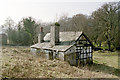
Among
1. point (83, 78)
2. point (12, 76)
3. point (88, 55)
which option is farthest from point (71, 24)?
point (12, 76)

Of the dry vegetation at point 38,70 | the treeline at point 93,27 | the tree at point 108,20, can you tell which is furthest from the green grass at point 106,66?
the treeline at point 93,27

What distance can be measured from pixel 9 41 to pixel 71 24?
20.4 m

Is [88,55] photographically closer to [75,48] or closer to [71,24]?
[75,48]

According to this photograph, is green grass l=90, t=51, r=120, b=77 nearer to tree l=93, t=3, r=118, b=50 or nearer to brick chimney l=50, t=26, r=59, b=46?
brick chimney l=50, t=26, r=59, b=46

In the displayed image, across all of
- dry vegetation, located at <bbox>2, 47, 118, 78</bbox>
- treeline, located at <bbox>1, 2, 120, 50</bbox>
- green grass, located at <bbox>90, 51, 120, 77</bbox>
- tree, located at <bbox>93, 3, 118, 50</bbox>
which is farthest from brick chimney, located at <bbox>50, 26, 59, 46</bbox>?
tree, located at <bbox>93, 3, 118, 50</bbox>

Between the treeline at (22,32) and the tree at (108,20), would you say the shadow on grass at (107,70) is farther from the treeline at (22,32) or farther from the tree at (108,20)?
the treeline at (22,32)

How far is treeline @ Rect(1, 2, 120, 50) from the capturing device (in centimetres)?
2441

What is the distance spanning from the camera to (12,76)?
6.07 meters

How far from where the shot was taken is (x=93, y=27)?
90.8ft

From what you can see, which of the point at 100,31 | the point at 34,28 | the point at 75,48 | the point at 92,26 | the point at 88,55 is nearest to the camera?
the point at 75,48

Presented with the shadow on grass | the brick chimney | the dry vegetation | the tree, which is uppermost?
the tree

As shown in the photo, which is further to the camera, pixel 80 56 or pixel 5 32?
pixel 5 32

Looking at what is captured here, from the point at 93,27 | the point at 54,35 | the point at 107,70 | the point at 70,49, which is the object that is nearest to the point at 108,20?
the point at 93,27

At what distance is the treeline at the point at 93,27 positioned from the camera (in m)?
24.4
